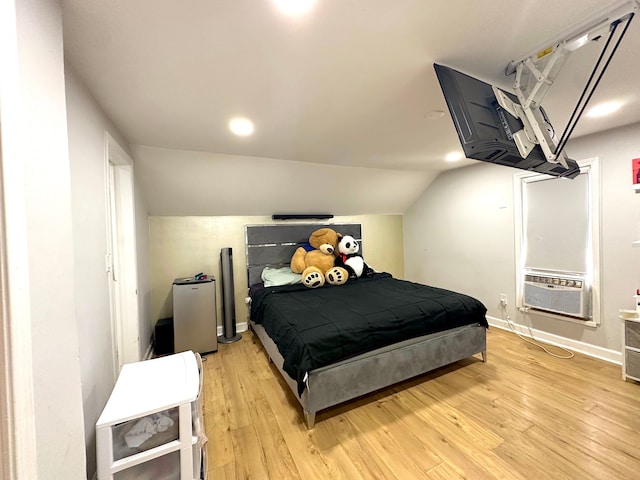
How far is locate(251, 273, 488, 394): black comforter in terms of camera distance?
1896 millimetres

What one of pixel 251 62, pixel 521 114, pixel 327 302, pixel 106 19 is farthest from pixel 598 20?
pixel 327 302

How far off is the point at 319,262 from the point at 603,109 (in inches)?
120

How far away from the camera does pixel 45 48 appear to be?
2.81ft

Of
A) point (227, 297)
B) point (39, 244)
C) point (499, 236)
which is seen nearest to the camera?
point (39, 244)

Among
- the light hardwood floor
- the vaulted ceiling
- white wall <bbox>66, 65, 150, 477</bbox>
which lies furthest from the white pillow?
white wall <bbox>66, 65, 150, 477</bbox>

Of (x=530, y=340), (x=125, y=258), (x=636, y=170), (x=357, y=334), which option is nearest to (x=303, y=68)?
(x=357, y=334)

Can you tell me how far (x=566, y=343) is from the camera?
2875 mm

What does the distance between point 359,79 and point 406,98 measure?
1.42 ft

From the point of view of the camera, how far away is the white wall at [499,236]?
2.45m

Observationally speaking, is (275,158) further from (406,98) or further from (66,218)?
(66,218)

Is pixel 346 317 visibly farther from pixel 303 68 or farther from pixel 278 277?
pixel 303 68

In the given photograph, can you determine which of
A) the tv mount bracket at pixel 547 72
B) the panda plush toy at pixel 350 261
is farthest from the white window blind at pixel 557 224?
the panda plush toy at pixel 350 261

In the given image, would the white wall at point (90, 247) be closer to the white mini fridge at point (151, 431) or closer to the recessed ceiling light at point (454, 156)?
the white mini fridge at point (151, 431)

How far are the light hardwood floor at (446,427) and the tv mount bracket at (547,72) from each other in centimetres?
179
